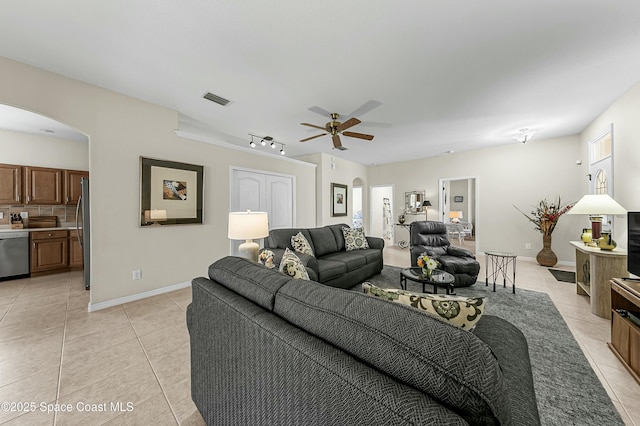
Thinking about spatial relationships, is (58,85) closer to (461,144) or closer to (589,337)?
(589,337)

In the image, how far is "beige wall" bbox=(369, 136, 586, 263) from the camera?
4.75m

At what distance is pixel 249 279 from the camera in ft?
3.81

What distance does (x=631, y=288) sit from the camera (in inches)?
71.1

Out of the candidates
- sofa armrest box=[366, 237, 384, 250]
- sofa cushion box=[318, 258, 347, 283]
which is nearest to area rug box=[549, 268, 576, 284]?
sofa armrest box=[366, 237, 384, 250]

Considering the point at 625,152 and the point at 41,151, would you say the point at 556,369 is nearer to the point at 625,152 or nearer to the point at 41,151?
the point at 625,152

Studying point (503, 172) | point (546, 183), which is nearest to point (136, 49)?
point (503, 172)

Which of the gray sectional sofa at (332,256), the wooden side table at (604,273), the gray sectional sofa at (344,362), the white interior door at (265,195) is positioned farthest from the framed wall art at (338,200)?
the gray sectional sofa at (344,362)

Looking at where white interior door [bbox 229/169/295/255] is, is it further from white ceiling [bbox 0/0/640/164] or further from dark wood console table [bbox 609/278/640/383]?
dark wood console table [bbox 609/278/640/383]

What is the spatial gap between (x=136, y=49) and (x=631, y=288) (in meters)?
4.55

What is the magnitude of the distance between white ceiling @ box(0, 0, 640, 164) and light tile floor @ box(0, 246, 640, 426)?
263 cm

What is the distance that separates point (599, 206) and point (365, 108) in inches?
116

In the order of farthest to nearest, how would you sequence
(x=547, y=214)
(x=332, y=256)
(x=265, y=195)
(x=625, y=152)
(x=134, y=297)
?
(x=265, y=195) < (x=547, y=214) < (x=332, y=256) < (x=134, y=297) < (x=625, y=152)

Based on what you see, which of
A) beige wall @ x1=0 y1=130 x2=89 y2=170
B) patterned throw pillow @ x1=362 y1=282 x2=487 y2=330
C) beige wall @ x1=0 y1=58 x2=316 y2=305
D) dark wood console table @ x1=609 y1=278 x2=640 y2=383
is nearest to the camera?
patterned throw pillow @ x1=362 y1=282 x2=487 y2=330

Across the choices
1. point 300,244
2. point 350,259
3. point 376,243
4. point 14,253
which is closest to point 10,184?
point 14,253
